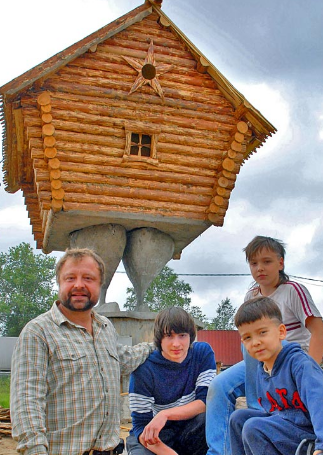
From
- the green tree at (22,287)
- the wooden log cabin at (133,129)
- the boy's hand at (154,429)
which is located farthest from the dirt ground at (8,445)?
the green tree at (22,287)

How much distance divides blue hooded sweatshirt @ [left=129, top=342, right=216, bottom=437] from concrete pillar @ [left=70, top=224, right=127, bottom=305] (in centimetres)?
477

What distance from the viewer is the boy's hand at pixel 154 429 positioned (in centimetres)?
306

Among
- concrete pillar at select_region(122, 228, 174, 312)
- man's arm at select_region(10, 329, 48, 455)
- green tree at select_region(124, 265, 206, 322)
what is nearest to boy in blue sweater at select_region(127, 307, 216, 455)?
man's arm at select_region(10, 329, 48, 455)

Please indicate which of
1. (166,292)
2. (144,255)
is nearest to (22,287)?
(166,292)

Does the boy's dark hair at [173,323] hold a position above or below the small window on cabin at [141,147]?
below

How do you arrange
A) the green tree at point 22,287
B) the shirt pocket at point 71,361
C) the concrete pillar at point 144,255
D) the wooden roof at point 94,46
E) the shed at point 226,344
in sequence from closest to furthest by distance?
the shirt pocket at point 71,361, the wooden roof at point 94,46, the concrete pillar at point 144,255, the shed at point 226,344, the green tree at point 22,287

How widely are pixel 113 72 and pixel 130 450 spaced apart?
19.6 feet

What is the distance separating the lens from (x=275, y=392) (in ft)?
8.99

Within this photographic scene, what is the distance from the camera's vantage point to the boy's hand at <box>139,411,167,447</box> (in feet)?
10.0

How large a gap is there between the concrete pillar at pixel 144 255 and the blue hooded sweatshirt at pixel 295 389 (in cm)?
544

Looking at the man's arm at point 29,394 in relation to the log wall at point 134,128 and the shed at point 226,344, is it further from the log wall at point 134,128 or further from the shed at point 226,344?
the shed at point 226,344

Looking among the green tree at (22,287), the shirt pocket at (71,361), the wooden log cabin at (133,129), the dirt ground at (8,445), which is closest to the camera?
the shirt pocket at (71,361)

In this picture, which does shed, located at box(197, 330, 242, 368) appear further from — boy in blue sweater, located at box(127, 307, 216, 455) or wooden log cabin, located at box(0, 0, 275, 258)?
boy in blue sweater, located at box(127, 307, 216, 455)

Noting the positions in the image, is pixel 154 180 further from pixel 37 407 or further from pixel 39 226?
pixel 37 407
